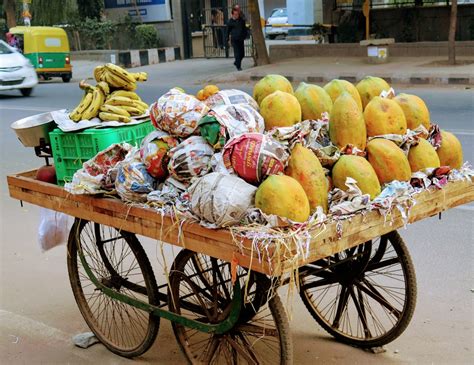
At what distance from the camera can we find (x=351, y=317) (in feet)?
12.7

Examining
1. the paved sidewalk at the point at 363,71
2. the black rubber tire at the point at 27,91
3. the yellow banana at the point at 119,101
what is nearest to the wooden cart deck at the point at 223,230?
the yellow banana at the point at 119,101

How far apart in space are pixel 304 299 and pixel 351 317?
1.27ft

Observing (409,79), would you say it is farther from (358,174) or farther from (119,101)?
(358,174)

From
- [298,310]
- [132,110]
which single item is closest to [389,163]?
[298,310]

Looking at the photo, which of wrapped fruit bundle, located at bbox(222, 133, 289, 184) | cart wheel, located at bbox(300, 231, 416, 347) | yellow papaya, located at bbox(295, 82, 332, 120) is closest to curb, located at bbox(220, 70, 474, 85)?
cart wheel, located at bbox(300, 231, 416, 347)

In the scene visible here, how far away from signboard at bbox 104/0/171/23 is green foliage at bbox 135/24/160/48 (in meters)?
0.76

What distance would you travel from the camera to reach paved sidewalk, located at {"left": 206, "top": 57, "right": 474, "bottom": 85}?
1386 centimetres

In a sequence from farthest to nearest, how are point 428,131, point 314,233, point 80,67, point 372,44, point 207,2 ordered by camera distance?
point 207,2 < point 80,67 < point 372,44 < point 428,131 < point 314,233

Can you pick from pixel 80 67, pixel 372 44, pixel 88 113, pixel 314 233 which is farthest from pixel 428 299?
pixel 80 67

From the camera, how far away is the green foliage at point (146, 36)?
25.5 meters

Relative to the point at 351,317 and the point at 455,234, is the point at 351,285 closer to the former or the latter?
the point at 351,317

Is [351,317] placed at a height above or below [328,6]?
below

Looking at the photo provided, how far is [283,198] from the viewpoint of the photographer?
2438 mm

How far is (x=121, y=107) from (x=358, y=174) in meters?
1.59
